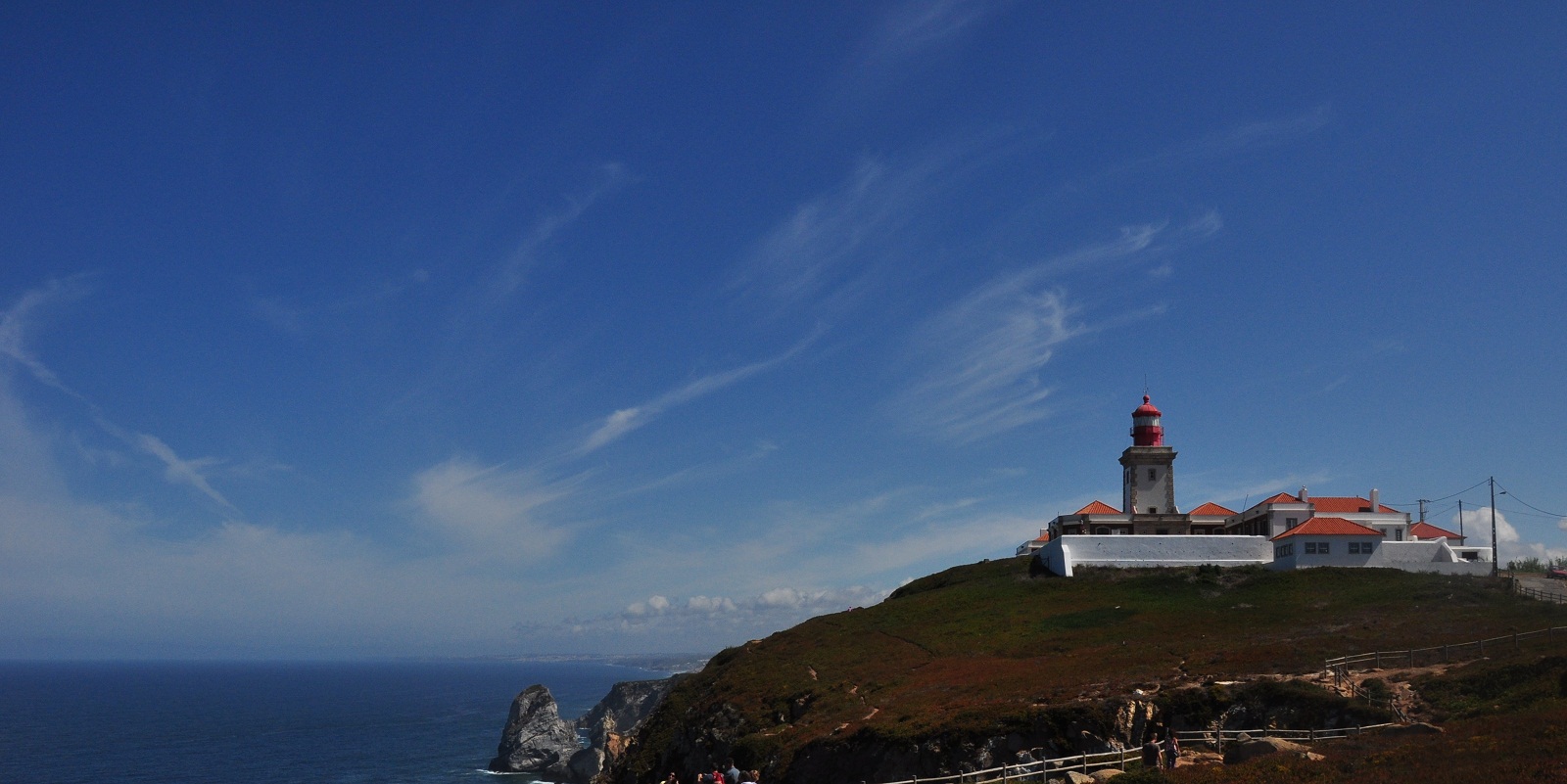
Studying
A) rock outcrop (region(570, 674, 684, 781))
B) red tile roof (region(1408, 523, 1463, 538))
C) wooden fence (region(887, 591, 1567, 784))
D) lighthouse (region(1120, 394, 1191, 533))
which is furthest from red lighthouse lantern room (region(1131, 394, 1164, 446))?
rock outcrop (region(570, 674, 684, 781))

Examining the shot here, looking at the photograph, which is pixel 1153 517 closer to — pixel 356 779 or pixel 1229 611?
pixel 1229 611

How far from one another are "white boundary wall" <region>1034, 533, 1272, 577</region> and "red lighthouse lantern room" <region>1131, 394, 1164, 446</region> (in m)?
12.2

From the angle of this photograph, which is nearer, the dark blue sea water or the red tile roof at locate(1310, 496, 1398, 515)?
the red tile roof at locate(1310, 496, 1398, 515)

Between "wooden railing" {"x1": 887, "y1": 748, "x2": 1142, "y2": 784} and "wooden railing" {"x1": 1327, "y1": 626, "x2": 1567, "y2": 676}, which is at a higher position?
"wooden railing" {"x1": 1327, "y1": 626, "x2": 1567, "y2": 676}

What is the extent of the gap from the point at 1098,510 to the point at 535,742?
63.2m

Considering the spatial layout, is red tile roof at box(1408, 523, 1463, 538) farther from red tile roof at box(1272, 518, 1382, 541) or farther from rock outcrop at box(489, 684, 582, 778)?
rock outcrop at box(489, 684, 582, 778)

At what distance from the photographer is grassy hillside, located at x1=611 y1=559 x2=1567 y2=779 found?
40.7 metres

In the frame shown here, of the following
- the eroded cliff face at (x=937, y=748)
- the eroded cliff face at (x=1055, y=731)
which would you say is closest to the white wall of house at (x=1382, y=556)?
the eroded cliff face at (x=1055, y=731)

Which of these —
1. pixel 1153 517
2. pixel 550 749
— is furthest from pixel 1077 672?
pixel 550 749

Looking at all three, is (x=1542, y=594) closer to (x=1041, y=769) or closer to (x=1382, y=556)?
(x=1382, y=556)

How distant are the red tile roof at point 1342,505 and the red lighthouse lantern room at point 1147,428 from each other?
1223 centimetres

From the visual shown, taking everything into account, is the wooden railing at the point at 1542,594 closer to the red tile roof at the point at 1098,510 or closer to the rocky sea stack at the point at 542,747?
the red tile roof at the point at 1098,510

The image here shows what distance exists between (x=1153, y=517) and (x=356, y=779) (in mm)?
78955

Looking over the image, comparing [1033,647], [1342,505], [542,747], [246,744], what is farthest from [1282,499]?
[246,744]
